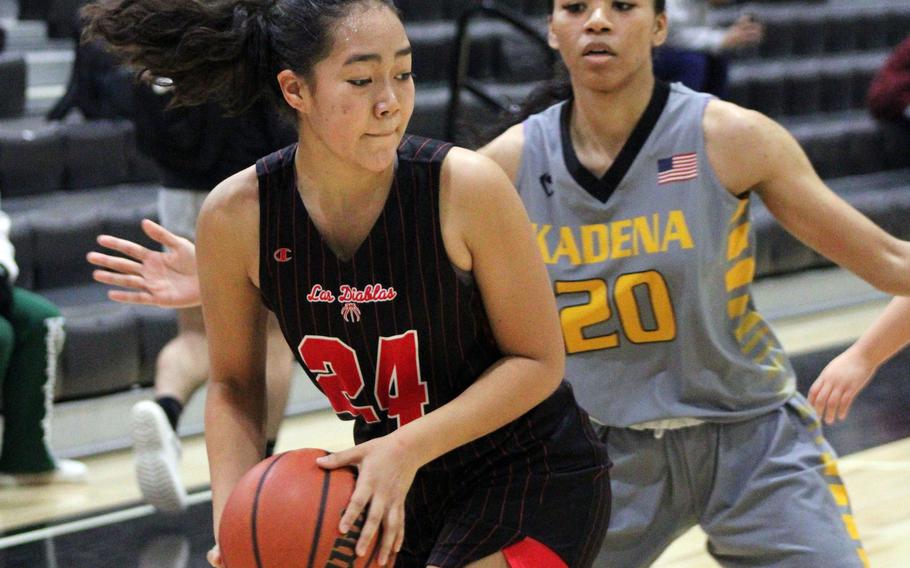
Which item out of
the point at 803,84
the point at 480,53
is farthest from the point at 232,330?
the point at 803,84

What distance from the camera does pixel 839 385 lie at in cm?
256

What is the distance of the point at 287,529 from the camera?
1.77m

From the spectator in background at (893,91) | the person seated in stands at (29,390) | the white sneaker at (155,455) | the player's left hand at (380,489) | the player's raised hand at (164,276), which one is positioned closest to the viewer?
the player's left hand at (380,489)

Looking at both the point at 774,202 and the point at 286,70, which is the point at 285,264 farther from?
the point at 774,202

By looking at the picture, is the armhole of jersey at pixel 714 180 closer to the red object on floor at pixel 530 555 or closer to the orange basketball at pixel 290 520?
the red object on floor at pixel 530 555

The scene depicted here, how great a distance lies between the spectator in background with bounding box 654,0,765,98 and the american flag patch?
9.80ft

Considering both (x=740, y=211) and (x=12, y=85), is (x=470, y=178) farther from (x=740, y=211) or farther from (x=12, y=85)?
(x=12, y=85)

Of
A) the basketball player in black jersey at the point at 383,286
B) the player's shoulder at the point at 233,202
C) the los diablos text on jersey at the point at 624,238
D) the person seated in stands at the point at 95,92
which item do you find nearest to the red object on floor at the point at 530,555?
the basketball player in black jersey at the point at 383,286

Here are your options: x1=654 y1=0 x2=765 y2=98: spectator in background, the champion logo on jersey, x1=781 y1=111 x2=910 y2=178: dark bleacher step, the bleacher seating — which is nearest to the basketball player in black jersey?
the champion logo on jersey

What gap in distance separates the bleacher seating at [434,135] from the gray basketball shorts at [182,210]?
1.97ft

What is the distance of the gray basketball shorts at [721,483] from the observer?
2.45m

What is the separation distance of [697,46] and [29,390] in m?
2.99

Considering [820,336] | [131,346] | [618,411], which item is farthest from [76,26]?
[618,411]

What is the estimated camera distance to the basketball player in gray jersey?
97.0 inches
